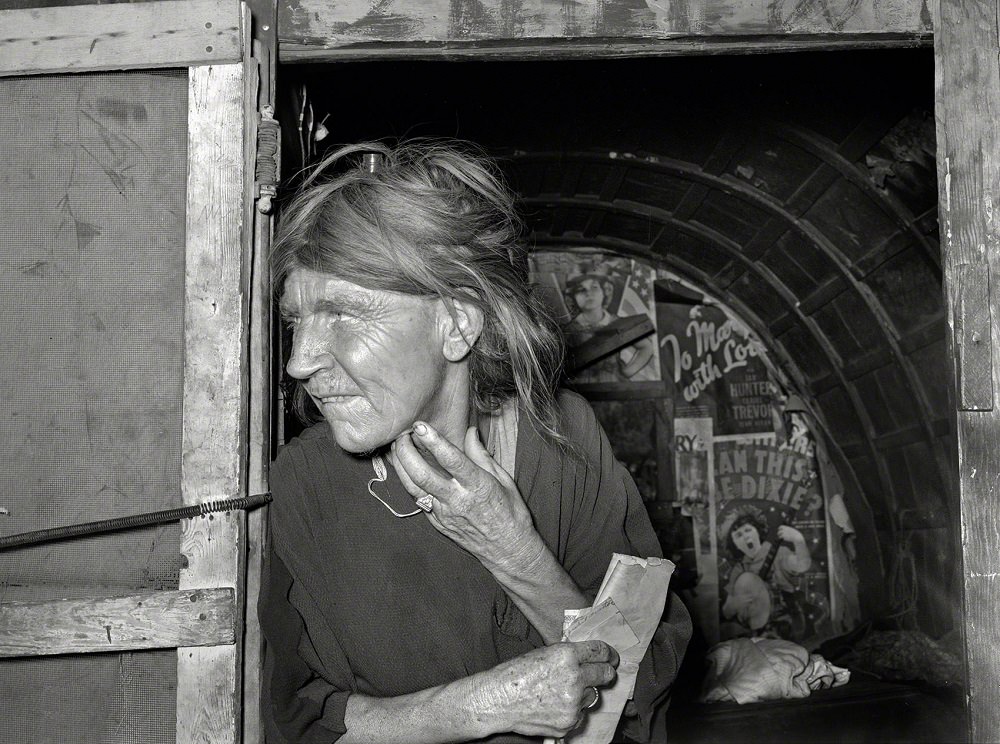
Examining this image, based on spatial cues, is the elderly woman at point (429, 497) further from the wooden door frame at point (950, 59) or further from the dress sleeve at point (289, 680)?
A: the wooden door frame at point (950, 59)

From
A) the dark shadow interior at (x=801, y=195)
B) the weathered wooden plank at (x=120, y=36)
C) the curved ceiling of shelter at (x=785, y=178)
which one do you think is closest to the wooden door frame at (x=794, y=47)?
the weathered wooden plank at (x=120, y=36)

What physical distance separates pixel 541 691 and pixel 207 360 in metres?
0.94

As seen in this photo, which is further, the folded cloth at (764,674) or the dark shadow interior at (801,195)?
the folded cloth at (764,674)

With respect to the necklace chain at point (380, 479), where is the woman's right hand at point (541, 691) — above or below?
below

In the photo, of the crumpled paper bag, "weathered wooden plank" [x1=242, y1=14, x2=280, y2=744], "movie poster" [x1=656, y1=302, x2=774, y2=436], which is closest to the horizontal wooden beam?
"movie poster" [x1=656, y1=302, x2=774, y2=436]

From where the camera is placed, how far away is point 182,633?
61.6 inches

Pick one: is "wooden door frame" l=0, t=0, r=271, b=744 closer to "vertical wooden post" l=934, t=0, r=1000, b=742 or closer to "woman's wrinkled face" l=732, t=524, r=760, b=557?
"vertical wooden post" l=934, t=0, r=1000, b=742

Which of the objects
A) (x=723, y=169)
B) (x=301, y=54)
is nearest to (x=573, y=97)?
(x=723, y=169)

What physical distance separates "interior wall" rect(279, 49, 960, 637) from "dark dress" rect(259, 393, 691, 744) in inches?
53.5

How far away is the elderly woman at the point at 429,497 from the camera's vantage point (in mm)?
1645

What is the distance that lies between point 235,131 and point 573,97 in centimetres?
208

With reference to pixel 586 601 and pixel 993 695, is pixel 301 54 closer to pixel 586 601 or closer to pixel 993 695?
pixel 586 601

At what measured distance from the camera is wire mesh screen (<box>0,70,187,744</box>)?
162cm

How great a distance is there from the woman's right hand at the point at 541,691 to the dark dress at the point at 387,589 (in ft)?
0.50
